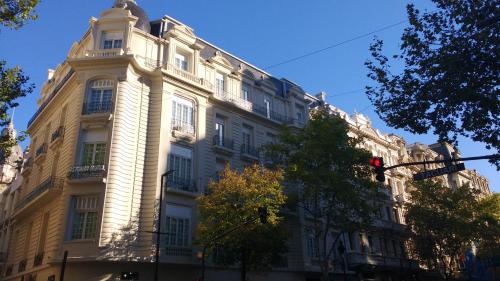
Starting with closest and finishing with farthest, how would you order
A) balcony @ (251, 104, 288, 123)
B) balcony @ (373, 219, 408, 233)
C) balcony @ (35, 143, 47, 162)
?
balcony @ (35, 143, 47, 162), balcony @ (251, 104, 288, 123), balcony @ (373, 219, 408, 233)

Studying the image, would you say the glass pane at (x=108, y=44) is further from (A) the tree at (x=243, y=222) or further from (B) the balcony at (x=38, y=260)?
(B) the balcony at (x=38, y=260)

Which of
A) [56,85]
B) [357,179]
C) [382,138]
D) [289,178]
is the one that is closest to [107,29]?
[56,85]

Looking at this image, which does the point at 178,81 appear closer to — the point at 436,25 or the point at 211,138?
the point at 211,138

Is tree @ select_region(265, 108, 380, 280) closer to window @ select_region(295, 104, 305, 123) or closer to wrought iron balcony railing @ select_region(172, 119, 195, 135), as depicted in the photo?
wrought iron balcony railing @ select_region(172, 119, 195, 135)

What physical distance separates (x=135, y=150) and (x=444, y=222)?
2791cm

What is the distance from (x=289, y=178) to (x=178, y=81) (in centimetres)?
983

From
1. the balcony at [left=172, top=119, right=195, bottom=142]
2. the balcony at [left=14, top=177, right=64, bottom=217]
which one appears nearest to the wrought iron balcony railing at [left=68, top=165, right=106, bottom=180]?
the balcony at [left=14, top=177, right=64, bottom=217]

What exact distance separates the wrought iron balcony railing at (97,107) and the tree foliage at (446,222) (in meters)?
28.9

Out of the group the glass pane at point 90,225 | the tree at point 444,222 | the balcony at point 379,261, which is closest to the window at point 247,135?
the glass pane at point 90,225

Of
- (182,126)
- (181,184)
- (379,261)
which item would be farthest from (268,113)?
(379,261)

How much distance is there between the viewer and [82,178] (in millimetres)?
23094

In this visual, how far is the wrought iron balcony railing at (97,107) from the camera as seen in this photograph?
25.0 metres

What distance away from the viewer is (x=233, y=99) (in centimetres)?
3184

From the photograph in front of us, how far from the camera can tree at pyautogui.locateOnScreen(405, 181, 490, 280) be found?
37.0m
